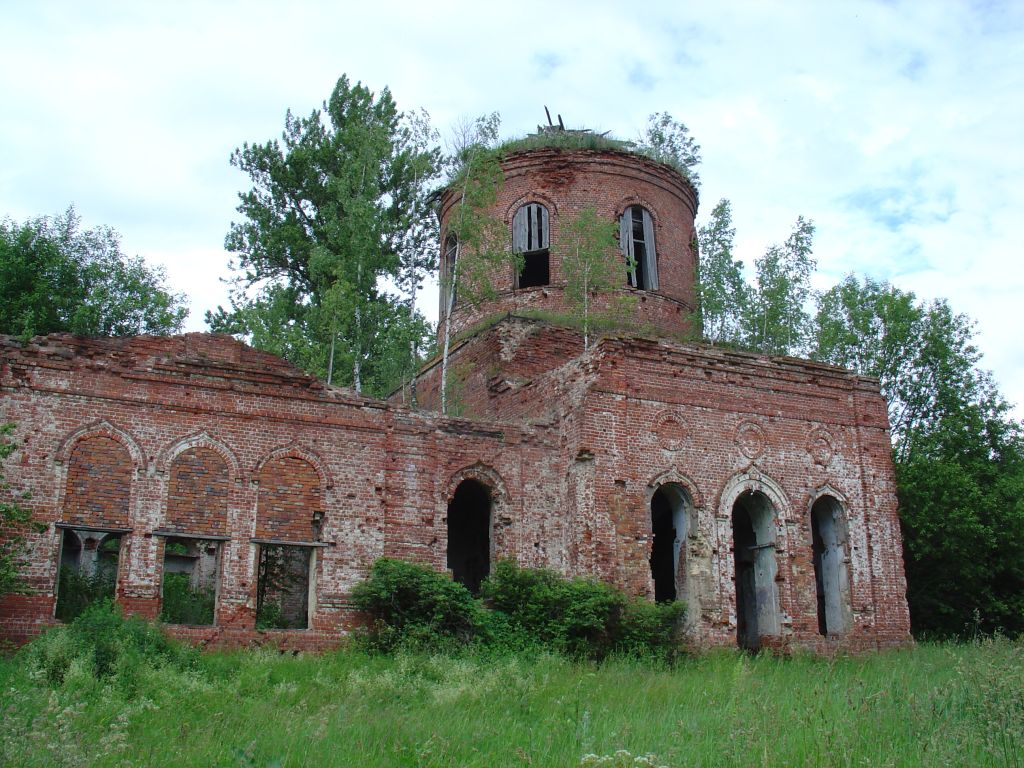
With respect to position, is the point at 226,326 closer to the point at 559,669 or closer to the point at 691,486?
the point at 691,486

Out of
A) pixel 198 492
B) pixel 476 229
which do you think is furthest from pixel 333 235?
pixel 198 492

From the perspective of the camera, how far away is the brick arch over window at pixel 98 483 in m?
13.1

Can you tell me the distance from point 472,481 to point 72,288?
1448cm

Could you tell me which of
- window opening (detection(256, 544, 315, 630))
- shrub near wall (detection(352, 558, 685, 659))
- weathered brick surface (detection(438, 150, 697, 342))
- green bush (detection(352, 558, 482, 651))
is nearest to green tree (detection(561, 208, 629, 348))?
weathered brick surface (detection(438, 150, 697, 342))

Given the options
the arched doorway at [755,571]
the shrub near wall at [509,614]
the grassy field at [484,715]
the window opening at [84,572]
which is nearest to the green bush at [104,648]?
the grassy field at [484,715]

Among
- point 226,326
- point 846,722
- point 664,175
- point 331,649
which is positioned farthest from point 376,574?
point 226,326

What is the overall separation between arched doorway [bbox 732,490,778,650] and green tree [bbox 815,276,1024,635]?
366cm

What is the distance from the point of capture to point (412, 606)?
13750 mm

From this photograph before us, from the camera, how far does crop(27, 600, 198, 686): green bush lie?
10.4 metres

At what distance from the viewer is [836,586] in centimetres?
1686

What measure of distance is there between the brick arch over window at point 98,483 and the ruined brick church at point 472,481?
0.03 metres

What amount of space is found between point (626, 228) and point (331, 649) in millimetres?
11473

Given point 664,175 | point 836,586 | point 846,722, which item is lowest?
point 846,722

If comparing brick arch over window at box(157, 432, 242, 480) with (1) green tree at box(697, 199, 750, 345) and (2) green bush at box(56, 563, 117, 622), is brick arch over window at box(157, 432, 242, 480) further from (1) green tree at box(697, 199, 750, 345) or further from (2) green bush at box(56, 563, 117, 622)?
(1) green tree at box(697, 199, 750, 345)
